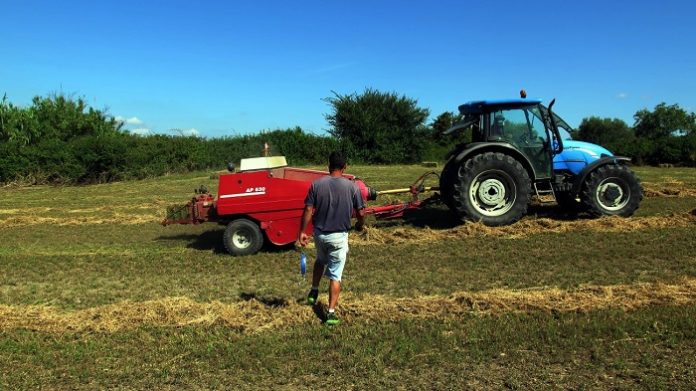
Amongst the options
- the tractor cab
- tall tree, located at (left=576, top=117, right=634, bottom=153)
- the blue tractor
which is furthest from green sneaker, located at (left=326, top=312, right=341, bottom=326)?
tall tree, located at (left=576, top=117, right=634, bottom=153)

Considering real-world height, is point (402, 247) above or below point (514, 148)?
below

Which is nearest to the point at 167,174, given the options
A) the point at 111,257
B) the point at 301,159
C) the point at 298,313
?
the point at 301,159

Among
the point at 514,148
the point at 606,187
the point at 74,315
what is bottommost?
the point at 74,315

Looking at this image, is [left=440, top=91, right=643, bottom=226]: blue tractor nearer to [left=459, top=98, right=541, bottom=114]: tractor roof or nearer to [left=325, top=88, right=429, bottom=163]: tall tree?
[left=459, top=98, right=541, bottom=114]: tractor roof

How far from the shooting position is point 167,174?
1136 inches

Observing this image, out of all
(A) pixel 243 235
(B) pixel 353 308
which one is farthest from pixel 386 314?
(A) pixel 243 235

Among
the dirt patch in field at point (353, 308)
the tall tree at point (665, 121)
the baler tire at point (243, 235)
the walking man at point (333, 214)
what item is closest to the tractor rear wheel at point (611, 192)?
the dirt patch in field at point (353, 308)

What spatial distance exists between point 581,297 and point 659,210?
654 centimetres

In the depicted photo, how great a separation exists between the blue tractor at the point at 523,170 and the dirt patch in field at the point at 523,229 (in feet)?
1.10

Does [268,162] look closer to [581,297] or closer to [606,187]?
[581,297]

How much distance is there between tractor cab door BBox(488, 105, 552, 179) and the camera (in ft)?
32.2

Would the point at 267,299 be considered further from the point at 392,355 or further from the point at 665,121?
the point at 665,121

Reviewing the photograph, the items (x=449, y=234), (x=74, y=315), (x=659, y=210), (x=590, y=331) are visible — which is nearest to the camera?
(x=590, y=331)

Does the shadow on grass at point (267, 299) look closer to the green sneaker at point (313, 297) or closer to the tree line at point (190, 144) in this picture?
the green sneaker at point (313, 297)
